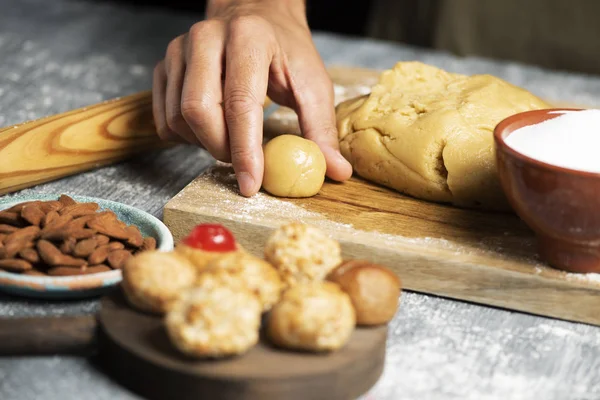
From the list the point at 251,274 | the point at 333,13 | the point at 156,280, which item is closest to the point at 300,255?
the point at 251,274

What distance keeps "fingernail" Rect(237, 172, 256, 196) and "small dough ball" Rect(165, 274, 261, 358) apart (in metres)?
0.58

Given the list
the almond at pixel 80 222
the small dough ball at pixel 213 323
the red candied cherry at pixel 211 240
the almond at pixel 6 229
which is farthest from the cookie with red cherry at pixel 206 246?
the almond at pixel 6 229

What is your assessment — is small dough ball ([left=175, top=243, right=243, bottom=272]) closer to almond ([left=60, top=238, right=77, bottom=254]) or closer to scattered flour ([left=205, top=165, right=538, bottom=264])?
almond ([left=60, top=238, right=77, bottom=254])

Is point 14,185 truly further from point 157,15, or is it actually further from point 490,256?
point 157,15

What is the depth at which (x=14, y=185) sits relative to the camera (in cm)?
161

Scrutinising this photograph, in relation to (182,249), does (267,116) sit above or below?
below

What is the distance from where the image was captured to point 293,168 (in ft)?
4.99

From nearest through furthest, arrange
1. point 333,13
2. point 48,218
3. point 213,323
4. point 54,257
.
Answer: point 213,323, point 54,257, point 48,218, point 333,13

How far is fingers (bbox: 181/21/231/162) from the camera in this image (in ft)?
5.11

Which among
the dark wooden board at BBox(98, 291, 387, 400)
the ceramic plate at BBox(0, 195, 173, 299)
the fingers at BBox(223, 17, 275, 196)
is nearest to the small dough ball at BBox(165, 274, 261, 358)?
the dark wooden board at BBox(98, 291, 387, 400)

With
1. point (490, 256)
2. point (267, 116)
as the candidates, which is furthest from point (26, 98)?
point (490, 256)

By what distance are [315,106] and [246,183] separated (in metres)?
0.29

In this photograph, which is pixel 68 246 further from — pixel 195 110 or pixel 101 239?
pixel 195 110

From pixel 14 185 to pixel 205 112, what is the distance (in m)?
0.43
